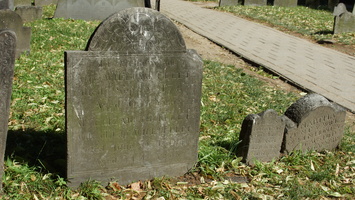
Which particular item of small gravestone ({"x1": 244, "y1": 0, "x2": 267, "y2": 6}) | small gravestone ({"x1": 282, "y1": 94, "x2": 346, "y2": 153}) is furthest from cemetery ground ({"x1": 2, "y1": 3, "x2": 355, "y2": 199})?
small gravestone ({"x1": 244, "y1": 0, "x2": 267, "y2": 6})

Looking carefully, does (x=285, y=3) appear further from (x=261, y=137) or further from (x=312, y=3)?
(x=261, y=137)

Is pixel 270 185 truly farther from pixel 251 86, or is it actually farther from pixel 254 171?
pixel 251 86

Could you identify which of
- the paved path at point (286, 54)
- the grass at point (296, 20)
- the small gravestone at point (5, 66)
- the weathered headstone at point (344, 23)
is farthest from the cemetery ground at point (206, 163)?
the weathered headstone at point (344, 23)

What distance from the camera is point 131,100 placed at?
4.14 m

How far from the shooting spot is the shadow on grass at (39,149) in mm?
4402

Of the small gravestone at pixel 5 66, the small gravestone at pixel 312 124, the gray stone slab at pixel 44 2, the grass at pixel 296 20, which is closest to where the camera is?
the small gravestone at pixel 5 66

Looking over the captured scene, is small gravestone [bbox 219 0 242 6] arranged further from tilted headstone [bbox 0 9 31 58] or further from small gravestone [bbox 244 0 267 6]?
tilted headstone [bbox 0 9 31 58]

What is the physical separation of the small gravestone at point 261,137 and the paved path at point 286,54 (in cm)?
277

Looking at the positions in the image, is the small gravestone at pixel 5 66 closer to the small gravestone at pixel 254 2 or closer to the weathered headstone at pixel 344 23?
the weathered headstone at pixel 344 23

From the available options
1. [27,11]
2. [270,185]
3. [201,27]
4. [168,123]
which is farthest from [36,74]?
[201,27]

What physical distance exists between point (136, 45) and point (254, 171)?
5.73 ft

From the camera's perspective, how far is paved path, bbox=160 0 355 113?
28.3ft

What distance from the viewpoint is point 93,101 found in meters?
3.98

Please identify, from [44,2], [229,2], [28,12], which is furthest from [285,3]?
[28,12]
